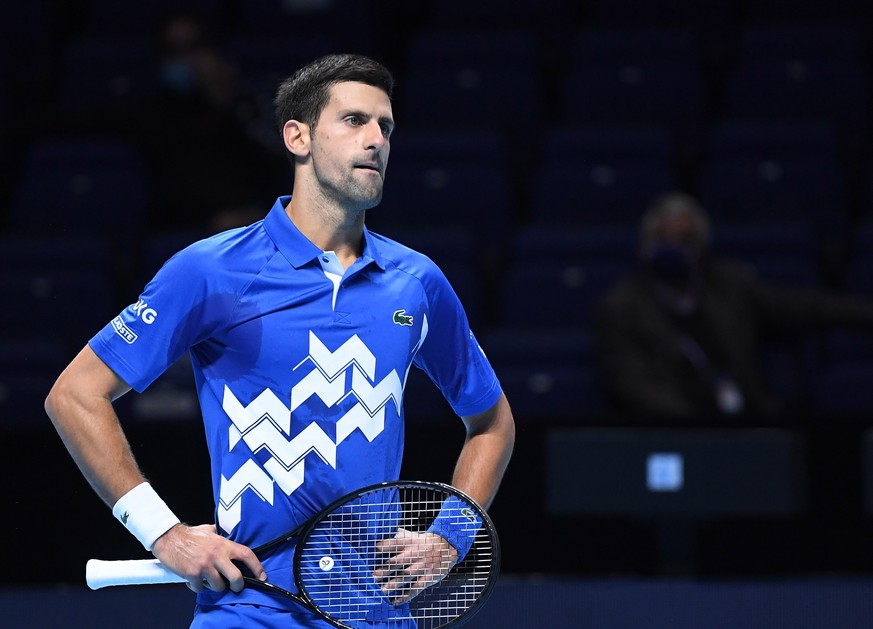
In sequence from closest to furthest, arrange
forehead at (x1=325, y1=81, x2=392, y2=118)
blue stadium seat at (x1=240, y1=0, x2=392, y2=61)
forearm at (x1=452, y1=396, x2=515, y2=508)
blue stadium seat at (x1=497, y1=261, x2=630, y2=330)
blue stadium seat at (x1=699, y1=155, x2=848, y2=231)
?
forehead at (x1=325, y1=81, x2=392, y2=118), forearm at (x1=452, y1=396, x2=515, y2=508), blue stadium seat at (x1=497, y1=261, x2=630, y2=330), blue stadium seat at (x1=699, y1=155, x2=848, y2=231), blue stadium seat at (x1=240, y1=0, x2=392, y2=61)

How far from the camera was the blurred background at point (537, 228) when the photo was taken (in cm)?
458

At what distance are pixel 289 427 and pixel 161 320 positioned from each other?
28 centimetres

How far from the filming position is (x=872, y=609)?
3.84 metres

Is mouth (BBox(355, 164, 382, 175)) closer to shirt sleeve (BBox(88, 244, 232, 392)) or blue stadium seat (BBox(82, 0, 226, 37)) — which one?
shirt sleeve (BBox(88, 244, 232, 392))

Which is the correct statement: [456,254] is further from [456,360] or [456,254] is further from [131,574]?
[131,574]

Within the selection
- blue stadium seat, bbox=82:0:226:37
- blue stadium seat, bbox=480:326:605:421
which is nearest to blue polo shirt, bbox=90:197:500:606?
blue stadium seat, bbox=480:326:605:421

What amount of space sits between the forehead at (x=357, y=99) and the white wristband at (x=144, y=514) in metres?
0.75

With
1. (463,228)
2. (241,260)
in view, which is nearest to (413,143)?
(463,228)

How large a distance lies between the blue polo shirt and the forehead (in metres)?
0.27

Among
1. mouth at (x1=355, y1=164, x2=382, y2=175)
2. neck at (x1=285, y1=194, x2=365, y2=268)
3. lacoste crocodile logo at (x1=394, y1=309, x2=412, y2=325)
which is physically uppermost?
mouth at (x1=355, y1=164, x2=382, y2=175)

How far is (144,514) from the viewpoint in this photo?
239 centimetres

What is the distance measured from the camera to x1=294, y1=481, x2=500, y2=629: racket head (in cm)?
245

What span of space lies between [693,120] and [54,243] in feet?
10.2

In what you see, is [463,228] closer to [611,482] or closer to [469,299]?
[469,299]
